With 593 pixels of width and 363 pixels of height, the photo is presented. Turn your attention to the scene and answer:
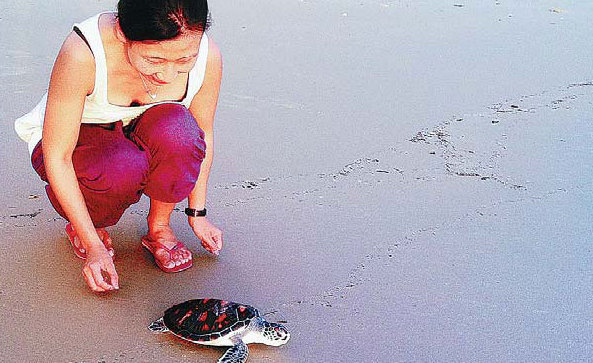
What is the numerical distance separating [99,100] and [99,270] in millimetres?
488

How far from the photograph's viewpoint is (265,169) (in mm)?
3221

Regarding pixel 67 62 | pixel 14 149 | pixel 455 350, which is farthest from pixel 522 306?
pixel 14 149

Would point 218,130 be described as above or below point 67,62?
below

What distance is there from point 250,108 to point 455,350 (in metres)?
2.06

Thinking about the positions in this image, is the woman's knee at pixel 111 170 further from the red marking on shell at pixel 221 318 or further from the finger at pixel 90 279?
the red marking on shell at pixel 221 318

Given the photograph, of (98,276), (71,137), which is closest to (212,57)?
(71,137)

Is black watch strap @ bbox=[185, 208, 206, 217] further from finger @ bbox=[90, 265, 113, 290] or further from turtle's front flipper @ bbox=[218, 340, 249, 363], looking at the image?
turtle's front flipper @ bbox=[218, 340, 249, 363]

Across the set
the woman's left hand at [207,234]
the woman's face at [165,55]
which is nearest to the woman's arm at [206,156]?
the woman's left hand at [207,234]

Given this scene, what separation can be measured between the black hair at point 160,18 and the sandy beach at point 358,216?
806 mm

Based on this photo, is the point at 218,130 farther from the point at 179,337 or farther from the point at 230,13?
the point at 230,13

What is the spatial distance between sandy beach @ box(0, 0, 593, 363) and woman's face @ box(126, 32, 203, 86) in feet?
2.27

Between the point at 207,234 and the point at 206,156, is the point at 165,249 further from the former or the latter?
the point at 206,156

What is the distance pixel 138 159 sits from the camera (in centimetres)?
231

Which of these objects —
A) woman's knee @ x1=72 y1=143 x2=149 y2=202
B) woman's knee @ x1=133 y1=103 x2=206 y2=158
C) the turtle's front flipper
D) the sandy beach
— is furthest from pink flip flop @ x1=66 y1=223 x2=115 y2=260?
the turtle's front flipper
